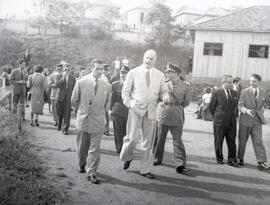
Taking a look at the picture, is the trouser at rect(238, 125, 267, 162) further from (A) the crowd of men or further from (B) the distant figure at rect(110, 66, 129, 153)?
(B) the distant figure at rect(110, 66, 129, 153)

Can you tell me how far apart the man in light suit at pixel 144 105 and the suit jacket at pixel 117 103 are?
5.36 ft

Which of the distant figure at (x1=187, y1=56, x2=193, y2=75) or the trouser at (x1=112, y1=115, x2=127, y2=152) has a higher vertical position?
the distant figure at (x1=187, y1=56, x2=193, y2=75)

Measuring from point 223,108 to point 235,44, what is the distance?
61.7ft

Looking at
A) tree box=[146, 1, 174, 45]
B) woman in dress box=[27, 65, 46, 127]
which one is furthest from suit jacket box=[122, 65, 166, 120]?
tree box=[146, 1, 174, 45]

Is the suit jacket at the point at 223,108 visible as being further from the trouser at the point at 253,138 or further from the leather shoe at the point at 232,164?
the leather shoe at the point at 232,164

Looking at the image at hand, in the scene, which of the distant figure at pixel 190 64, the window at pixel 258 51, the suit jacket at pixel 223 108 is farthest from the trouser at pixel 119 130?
the distant figure at pixel 190 64

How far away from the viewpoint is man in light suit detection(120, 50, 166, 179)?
630 centimetres

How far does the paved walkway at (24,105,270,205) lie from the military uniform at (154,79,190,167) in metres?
0.44

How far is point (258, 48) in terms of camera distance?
2528cm

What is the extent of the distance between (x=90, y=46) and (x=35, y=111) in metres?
13.8

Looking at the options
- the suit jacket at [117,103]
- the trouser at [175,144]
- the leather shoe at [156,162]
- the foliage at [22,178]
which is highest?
the suit jacket at [117,103]

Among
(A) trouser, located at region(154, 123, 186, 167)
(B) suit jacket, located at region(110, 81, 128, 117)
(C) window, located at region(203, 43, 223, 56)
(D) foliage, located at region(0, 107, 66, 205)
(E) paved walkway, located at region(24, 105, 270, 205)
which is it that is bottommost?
(E) paved walkway, located at region(24, 105, 270, 205)

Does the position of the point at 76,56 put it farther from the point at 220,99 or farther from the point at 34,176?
the point at 34,176

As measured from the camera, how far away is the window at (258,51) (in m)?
25.0
